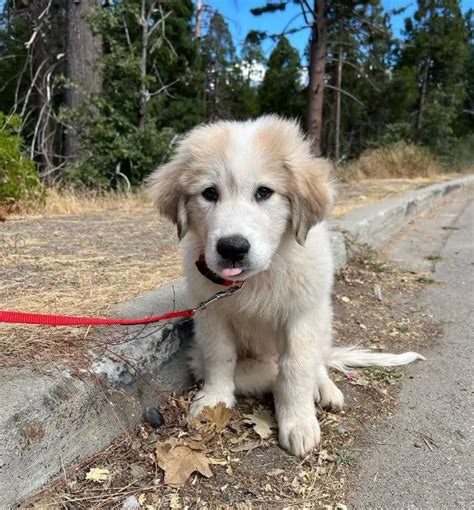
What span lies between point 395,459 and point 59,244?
312cm

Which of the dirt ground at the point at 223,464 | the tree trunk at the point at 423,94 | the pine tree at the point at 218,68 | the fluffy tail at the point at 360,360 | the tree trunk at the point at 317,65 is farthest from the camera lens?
the tree trunk at the point at 423,94

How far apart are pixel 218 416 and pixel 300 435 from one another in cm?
34

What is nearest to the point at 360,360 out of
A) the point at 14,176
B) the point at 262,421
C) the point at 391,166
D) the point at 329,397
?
the point at 329,397

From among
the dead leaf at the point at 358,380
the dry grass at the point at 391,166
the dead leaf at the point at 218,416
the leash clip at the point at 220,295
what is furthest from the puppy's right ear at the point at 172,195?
the dry grass at the point at 391,166

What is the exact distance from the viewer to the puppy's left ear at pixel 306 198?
2.05 meters

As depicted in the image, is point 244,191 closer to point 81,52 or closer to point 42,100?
point 81,52

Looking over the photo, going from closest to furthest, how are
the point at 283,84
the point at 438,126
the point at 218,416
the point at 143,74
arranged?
1. the point at 218,416
2. the point at 143,74
3. the point at 283,84
4. the point at 438,126

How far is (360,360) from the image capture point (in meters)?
2.57

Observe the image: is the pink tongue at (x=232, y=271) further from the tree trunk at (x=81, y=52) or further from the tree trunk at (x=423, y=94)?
the tree trunk at (x=423, y=94)

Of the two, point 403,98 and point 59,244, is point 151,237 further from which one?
point 403,98

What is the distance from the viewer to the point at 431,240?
5.98 m

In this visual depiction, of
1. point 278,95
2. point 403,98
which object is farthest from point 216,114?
point 403,98

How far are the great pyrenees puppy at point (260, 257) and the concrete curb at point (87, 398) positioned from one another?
0.18 m

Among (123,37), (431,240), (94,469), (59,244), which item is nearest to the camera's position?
(94,469)
